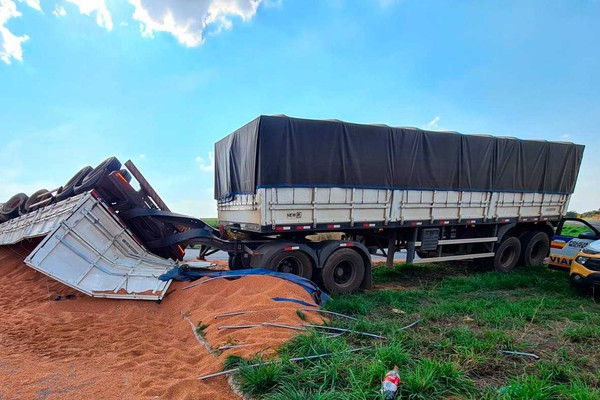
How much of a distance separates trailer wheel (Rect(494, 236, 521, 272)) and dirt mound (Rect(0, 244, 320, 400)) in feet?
22.7

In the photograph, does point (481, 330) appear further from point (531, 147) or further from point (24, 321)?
point (531, 147)

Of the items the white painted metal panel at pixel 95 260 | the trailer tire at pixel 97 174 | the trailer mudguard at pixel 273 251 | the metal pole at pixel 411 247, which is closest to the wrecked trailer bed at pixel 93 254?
the white painted metal panel at pixel 95 260

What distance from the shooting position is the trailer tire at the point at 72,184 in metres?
7.31

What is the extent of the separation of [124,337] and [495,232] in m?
9.08

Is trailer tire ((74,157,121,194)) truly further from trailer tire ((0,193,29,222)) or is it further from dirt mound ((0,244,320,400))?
trailer tire ((0,193,29,222))

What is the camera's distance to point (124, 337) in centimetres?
443

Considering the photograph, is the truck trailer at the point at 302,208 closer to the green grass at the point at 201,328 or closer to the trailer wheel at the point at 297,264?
the trailer wheel at the point at 297,264

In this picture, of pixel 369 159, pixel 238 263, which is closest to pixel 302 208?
pixel 369 159

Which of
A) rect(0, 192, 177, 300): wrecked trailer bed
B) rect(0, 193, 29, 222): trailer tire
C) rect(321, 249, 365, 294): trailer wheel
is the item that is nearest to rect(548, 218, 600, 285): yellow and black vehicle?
Result: rect(321, 249, 365, 294): trailer wheel

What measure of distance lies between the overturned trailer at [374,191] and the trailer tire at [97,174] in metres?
2.29

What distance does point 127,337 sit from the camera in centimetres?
442

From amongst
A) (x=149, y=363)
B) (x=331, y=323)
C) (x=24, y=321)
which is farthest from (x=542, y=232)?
(x=24, y=321)

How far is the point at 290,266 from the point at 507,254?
708 cm

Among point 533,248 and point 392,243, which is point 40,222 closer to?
point 392,243
